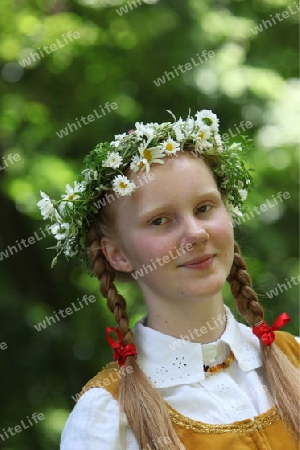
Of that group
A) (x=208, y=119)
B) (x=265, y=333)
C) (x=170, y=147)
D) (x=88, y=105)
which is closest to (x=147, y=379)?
(x=265, y=333)

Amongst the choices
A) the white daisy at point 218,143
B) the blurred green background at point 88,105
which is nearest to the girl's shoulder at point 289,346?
the white daisy at point 218,143

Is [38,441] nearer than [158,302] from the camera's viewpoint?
No

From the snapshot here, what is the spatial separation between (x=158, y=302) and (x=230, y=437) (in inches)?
14.5

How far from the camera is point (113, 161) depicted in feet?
5.82

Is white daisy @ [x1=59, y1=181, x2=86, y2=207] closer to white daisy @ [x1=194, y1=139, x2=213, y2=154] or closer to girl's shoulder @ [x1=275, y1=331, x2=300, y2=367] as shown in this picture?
white daisy @ [x1=194, y1=139, x2=213, y2=154]

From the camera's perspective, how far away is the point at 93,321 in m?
3.56

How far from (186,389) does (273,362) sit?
255 mm

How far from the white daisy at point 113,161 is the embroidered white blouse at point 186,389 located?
42cm

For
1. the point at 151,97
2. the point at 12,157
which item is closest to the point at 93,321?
the point at 12,157

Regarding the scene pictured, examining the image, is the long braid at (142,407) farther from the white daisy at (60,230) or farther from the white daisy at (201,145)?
the white daisy at (201,145)

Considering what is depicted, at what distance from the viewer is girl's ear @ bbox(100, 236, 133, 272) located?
6.03 ft

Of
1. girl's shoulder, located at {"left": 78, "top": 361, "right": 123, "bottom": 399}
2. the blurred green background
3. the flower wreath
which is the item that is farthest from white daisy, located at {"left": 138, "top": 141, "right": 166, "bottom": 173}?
the blurred green background

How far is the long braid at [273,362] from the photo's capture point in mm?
1737

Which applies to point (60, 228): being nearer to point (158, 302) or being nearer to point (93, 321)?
point (158, 302)
